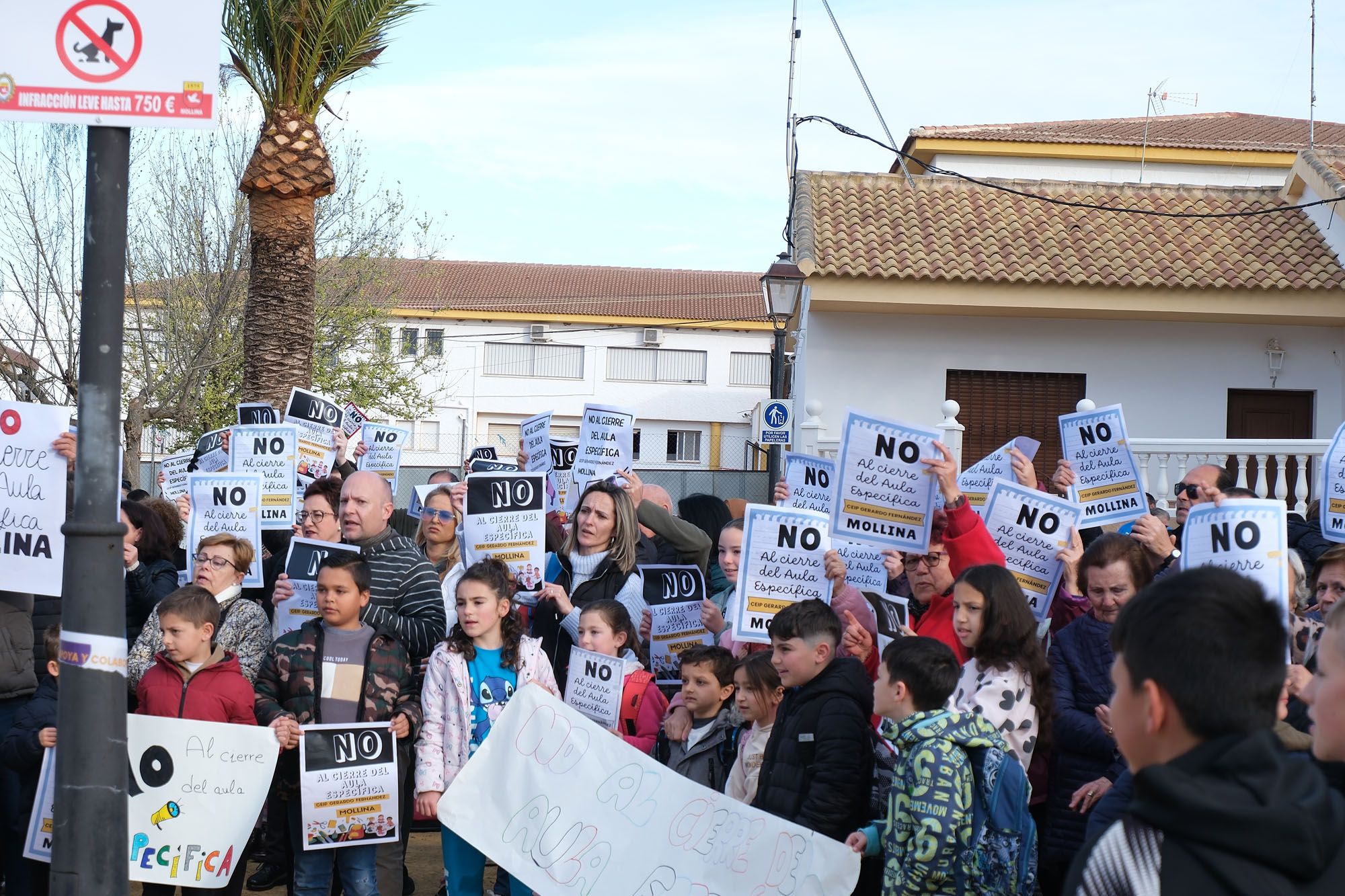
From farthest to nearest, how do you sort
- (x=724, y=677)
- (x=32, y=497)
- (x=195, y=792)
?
(x=724, y=677), (x=32, y=497), (x=195, y=792)

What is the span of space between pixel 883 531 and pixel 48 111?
12.6ft

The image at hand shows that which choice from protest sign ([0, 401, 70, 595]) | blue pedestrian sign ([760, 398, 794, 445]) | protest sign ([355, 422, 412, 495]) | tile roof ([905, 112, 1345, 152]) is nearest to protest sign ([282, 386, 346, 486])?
protest sign ([355, 422, 412, 495])

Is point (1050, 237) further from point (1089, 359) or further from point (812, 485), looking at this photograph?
point (812, 485)

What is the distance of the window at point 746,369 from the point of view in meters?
48.2

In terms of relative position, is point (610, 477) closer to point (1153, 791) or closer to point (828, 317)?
point (1153, 791)

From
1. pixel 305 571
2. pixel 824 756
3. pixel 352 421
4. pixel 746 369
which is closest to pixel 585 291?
pixel 746 369

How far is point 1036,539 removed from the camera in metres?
5.89

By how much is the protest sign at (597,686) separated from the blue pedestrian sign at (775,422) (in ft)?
43.7

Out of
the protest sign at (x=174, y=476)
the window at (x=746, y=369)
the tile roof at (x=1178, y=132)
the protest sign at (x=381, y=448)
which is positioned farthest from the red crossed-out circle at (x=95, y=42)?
the window at (x=746, y=369)

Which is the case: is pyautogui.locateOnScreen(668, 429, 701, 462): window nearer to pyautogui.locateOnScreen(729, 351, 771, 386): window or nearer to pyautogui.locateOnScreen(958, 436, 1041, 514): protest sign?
pyautogui.locateOnScreen(729, 351, 771, 386): window

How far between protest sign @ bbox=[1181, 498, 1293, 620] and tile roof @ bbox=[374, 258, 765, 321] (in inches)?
1621

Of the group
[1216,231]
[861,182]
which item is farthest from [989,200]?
[1216,231]

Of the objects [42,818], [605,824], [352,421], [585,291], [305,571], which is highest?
[585,291]

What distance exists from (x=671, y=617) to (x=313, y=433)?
3591mm
